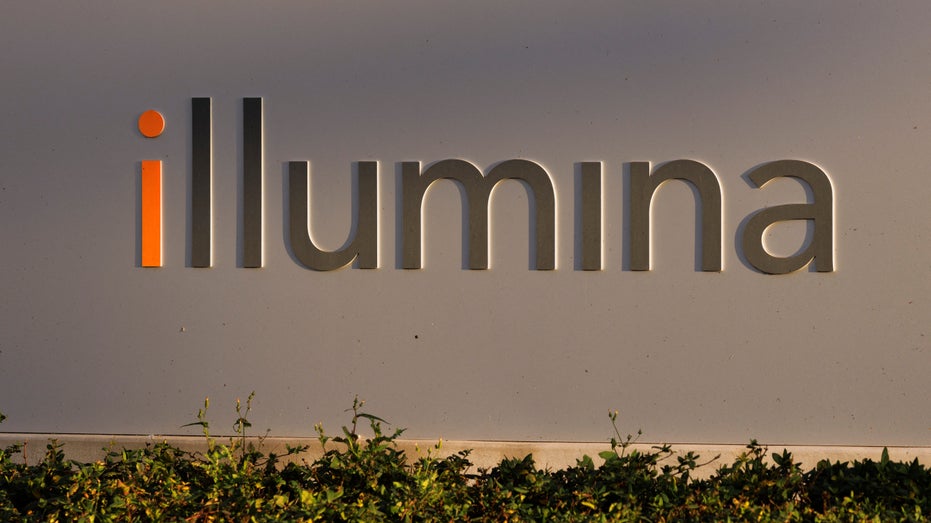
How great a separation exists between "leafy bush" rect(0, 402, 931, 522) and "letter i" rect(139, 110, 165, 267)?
1.67 metres

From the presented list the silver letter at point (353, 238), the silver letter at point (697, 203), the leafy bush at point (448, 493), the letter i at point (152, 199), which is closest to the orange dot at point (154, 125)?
the letter i at point (152, 199)

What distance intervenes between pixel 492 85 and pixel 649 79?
0.88 m

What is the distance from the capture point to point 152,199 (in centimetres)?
515

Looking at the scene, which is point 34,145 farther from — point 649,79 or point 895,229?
point 895,229

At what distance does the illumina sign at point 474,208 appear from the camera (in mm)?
4945

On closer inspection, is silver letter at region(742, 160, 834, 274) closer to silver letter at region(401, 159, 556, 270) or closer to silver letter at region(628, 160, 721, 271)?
silver letter at region(628, 160, 721, 271)

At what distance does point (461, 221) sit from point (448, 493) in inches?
77.3

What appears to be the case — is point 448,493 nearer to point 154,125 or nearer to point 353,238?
point 353,238

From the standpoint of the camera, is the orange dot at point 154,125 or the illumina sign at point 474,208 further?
the orange dot at point 154,125

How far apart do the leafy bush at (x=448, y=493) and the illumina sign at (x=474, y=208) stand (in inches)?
63.4

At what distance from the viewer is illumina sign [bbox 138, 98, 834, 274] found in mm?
4945

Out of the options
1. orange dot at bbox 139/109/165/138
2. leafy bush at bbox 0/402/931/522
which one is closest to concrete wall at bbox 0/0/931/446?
orange dot at bbox 139/109/165/138

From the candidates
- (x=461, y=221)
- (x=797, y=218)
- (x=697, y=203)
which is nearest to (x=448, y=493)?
(x=461, y=221)

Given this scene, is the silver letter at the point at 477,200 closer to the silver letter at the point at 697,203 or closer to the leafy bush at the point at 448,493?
the silver letter at the point at 697,203
